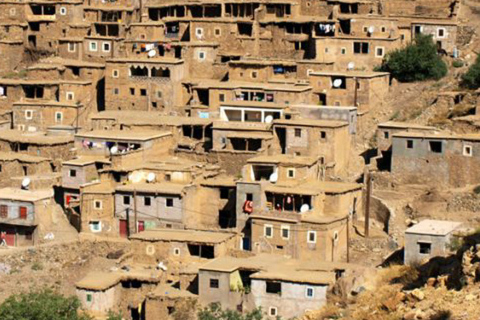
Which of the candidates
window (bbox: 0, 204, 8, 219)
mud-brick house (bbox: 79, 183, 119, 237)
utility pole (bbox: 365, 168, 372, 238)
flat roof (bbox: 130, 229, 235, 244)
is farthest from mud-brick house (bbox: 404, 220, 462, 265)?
window (bbox: 0, 204, 8, 219)

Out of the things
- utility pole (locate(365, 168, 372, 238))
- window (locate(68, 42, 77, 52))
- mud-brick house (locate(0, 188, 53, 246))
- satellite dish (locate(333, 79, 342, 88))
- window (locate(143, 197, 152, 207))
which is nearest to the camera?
utility pole (locate(365, 168, 372, 238))

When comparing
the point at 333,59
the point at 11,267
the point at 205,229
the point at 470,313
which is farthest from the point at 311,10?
the point at 470,313

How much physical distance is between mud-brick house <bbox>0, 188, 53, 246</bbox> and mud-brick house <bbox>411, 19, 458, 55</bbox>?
13691mm

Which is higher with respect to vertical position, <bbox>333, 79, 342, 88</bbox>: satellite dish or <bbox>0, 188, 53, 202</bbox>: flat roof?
<bbox>333, 79, 342, 88</bbox>: satellite dish

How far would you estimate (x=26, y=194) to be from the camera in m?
39.2

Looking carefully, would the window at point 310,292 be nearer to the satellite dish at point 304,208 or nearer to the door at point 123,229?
the satellite dish at point 304,208

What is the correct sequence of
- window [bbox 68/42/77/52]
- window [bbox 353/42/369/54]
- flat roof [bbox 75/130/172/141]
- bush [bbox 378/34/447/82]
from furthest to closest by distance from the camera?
window [bbox 68/42/77/52] < window [bbox 353/42/369/54] < bush [bbox 378/34/447/82] < flat roof [bbox 75/130/172/141]

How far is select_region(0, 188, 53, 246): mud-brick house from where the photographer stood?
1523 inches

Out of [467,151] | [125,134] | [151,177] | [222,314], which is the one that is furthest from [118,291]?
[467,151]

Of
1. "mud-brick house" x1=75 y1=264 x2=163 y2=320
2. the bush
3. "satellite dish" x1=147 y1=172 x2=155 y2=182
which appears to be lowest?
"mud-brick house" x1=75 y1=264 x2=163 y2=320

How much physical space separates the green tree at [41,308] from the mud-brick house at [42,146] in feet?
32.6

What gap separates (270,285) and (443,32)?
15.0m

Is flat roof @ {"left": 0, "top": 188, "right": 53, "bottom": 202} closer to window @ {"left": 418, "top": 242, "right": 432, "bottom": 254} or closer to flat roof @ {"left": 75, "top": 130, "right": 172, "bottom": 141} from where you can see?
flat roof @ {"left": 75, "top": 130, "right": 172, "bottom": 141}

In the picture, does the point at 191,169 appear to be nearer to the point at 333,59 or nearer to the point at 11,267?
A: the point at 11,267
